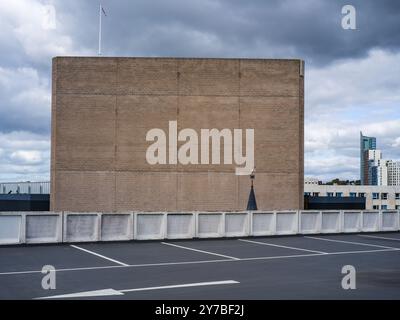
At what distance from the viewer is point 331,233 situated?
996 inches

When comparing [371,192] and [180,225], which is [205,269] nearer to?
[180,225]

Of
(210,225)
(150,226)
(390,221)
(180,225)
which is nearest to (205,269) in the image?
(150,226)

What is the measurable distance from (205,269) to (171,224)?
839 cm

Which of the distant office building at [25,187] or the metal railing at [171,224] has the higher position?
the distant office building at [25,187]

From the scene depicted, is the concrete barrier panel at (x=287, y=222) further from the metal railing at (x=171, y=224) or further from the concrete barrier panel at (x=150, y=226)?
the concrete barrier panel at (x=150, y=226)

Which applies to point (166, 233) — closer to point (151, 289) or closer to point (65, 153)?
point (151, 289)

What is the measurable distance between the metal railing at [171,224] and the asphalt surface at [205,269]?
1.86ft

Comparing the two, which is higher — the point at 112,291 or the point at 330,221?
the point at 330,221

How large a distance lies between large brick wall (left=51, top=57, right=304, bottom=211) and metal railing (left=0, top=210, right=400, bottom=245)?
51.1ft

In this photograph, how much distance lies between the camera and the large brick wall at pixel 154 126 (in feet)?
135

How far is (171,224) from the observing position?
22.0 metres

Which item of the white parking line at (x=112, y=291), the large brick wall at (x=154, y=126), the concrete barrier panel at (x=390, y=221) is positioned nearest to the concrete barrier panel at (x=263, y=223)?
the concrete barrier panel at (x=390, y=221)

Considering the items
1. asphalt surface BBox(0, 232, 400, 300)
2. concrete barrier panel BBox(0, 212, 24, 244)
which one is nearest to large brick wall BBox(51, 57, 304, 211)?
asphalt surface BBox(0, 232, 400, 300)
